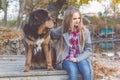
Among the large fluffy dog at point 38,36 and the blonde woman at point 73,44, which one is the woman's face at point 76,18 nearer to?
the blonde woman at point 73,44

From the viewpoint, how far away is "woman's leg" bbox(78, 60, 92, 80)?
198 inches

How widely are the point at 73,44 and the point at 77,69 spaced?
383 millimetres

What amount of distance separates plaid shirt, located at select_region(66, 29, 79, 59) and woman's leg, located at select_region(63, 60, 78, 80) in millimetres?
111

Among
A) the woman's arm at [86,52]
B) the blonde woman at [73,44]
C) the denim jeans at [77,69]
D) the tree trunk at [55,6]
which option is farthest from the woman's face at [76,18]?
the tree trunk at [55,6]

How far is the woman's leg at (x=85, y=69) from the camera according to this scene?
16.5ft

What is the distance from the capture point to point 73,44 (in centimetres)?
532

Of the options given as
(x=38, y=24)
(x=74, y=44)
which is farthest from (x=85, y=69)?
(x=38, y=24)

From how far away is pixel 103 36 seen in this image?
1969cm

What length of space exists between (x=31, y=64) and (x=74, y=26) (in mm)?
822

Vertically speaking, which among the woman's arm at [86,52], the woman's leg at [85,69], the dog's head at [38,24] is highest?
the dog's head at [38,24]

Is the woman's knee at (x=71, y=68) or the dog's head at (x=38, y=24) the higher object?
the dog's head at (x=38, y=24)

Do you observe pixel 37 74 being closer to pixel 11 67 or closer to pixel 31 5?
→ pixel 11 67

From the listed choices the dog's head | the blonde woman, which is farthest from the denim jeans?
the dog's head

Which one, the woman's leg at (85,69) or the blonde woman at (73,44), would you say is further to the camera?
the blonde woman at (73,44)
